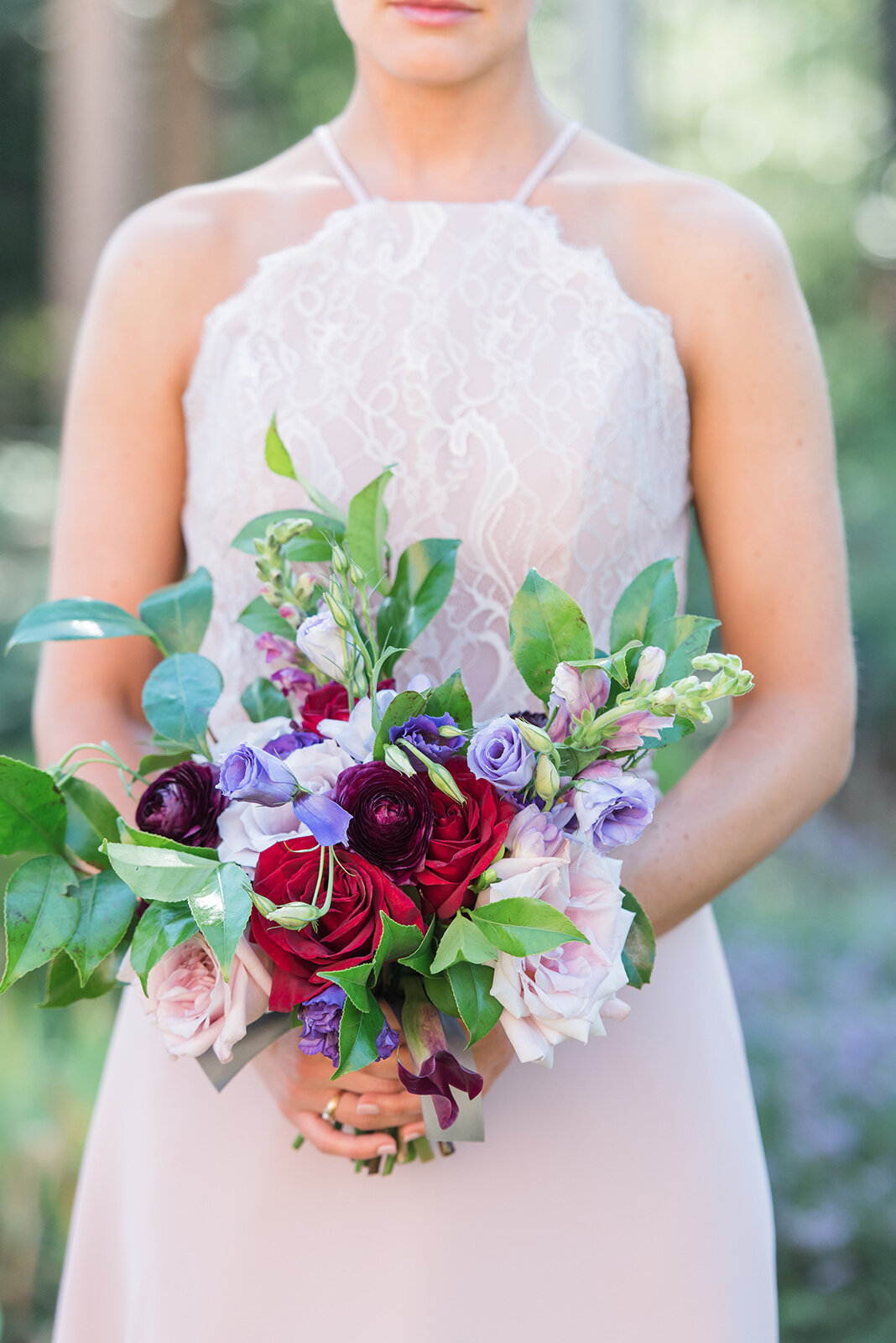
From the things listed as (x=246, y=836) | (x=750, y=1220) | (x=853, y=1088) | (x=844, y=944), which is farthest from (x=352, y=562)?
(x=844, y=944)

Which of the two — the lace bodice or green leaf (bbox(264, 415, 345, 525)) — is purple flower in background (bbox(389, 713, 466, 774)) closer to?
green leaf (bbox(264, 415, 345, 525))

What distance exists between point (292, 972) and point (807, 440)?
97 cm

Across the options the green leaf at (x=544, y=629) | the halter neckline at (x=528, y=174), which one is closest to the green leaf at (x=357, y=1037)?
the green leaf at (x=544, y=629)

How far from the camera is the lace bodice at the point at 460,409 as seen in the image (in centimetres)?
165

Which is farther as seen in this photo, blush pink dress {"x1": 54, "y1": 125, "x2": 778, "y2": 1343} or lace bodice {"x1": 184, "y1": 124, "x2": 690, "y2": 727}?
lace bodice {"x1": 184, "y1": 124, "x2": 690, "y2": 727}

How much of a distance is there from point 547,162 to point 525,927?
1.19 m

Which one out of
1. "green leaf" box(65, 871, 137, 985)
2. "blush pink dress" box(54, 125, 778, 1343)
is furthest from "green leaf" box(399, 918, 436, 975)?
"blush pink dress" box(54, 125, 778, 1343)

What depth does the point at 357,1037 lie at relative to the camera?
1143 millimetres

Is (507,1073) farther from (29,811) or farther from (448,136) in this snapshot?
(448,136)

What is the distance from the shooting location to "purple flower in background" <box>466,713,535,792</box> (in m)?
1.11

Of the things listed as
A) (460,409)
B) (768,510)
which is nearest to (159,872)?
(460,409)

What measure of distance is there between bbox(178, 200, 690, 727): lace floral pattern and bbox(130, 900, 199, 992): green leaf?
57 cm

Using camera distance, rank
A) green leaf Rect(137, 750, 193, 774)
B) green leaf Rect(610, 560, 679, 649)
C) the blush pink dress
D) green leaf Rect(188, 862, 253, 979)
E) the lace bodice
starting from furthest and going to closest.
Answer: the lace bodice → the blush pink dress → green leaf Rect(137, 750, 193, 774) → green leaf Rect(610, 560, 679, 649) → green leaf Rect(188, 862, 253, 979)

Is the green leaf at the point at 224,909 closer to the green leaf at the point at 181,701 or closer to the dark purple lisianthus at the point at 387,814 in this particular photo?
the dark purple lisianthus at the point at 387,814
